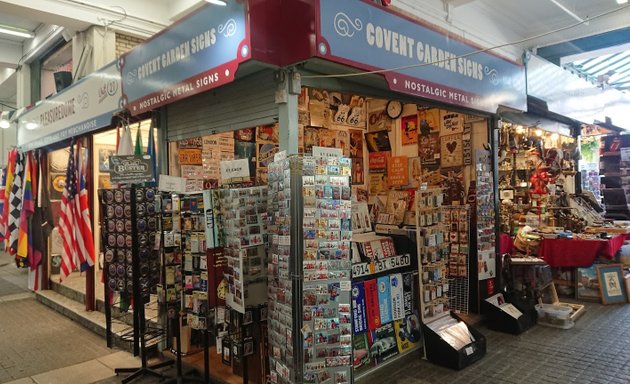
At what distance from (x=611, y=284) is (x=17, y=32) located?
495 inches

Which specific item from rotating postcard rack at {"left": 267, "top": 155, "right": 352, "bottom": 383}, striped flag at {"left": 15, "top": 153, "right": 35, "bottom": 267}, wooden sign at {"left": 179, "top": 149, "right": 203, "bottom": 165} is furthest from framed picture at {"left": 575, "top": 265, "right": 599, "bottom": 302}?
striped flag at {"left": 15, "top": 153, "right": 35, "bottom": 267}

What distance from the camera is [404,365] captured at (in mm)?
4559

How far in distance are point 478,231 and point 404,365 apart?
2.33 m

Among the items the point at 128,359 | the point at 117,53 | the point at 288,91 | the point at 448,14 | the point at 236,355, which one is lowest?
the point at 128,359

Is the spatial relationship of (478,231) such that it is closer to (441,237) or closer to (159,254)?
(441,237)

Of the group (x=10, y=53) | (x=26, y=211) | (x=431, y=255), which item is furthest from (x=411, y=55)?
(x=10, y=53)

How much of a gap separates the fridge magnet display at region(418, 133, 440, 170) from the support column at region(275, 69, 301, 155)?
334 centimetres

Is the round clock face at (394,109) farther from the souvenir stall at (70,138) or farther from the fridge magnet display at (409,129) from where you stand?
the souvenir stall at (70,138)

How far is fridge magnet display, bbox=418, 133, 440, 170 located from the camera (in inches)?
251

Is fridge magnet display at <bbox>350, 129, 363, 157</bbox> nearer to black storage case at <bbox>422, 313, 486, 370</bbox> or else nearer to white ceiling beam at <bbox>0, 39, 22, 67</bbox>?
black storage case at <bbox>422, 313, 486, 370</bbox>

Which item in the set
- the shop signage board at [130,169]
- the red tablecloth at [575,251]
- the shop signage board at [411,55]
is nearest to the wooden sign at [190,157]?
the shop signage board at [130,169]

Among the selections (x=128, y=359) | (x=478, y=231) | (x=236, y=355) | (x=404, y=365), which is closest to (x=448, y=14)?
(x=478, y=231)

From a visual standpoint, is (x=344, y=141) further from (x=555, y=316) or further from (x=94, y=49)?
(x=94, y=49)

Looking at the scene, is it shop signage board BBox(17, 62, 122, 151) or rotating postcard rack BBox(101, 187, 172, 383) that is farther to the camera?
shop signage board BBox(17, 62, 122, 151)
